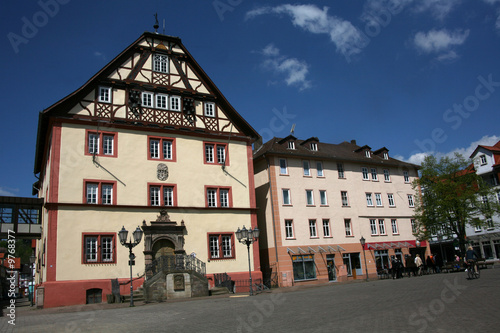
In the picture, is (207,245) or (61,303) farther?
(207,245)

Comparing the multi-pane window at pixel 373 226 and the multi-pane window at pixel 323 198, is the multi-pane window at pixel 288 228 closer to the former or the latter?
the multi-pane window at pixel 323 198

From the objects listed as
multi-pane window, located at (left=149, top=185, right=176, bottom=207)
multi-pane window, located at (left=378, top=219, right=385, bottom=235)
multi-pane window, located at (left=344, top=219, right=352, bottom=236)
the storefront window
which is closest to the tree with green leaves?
multi-pane window, located at (left=378, top=219, right=385, bottom=235)

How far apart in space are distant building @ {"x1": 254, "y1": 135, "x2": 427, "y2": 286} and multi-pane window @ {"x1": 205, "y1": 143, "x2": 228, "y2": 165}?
5.50 meters

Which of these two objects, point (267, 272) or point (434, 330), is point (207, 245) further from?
point (434, 330)

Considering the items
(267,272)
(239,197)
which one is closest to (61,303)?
(239,197)

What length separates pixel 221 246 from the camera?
99.3 ft

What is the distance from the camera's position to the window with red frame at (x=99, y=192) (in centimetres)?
2689

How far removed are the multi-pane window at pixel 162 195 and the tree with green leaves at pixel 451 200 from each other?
88.4 feet

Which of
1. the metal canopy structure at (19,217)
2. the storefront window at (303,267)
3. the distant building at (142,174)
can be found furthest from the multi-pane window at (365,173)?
the metal canopy structure at (19,217)

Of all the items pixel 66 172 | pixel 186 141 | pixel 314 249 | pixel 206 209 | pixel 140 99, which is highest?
pixel 140 99

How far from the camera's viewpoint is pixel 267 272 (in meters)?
36.2

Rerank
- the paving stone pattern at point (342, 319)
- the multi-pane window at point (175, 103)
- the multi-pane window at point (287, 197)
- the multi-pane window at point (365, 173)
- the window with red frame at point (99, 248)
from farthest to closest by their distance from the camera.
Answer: the multi-pane window at point (365, 173)
the multi-pane window at point (287, 197)
the multi-pane window at point (175, 103)
the window with red frame at point (99, 248)
the paving stone pattern at point (342, 319)

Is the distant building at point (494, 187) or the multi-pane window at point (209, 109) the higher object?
the multi-pane window at point (209, 109)

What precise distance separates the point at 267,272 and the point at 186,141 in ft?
43.6
